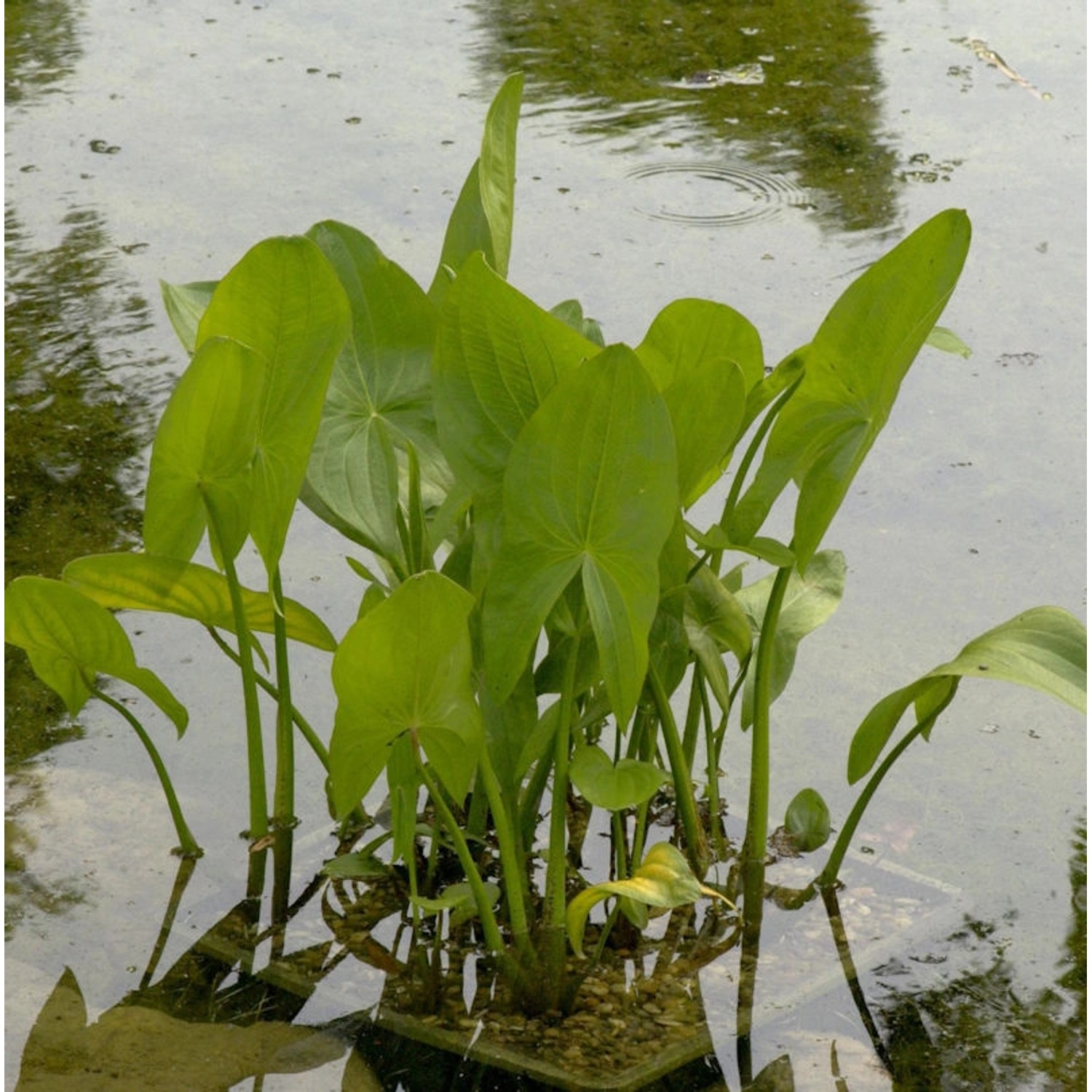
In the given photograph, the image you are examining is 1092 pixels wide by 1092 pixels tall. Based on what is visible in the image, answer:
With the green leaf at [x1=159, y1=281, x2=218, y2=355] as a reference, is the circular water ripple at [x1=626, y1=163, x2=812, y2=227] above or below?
below

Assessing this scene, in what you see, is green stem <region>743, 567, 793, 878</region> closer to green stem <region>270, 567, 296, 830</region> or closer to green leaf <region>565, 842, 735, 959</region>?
green leaf <region>565, 842, 735, 959</region>

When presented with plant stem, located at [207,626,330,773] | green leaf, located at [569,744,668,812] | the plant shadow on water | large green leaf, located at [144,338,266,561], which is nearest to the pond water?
the plant shadow on water

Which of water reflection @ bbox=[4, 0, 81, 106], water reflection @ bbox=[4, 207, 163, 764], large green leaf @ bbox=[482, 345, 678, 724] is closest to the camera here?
large green leaf @ bbox=[482, 345, 678, 724]

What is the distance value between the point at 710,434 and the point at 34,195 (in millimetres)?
1926

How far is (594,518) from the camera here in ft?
3.47

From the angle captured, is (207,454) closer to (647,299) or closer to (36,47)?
(647,299)

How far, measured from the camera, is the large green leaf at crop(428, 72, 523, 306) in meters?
1.18

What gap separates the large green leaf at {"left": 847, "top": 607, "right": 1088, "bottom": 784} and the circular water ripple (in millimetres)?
1482

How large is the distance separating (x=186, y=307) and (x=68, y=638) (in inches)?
10.1

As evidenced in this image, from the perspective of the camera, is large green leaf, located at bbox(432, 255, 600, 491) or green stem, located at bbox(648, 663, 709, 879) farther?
green stem, located at bbox(648, 663, 709, 879)

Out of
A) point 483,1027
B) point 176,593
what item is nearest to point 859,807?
point 483,1027

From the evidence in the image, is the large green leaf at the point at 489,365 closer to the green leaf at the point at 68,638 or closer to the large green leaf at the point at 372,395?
the large green leaf at the point at 372,395

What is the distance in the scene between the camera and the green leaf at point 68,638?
1.19 metres

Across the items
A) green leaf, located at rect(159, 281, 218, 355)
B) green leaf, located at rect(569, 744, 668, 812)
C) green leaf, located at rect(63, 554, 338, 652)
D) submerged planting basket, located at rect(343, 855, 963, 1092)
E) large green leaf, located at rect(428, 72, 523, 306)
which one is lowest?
submerged planting basket, located at rect(343, 855, 963, 1092)
